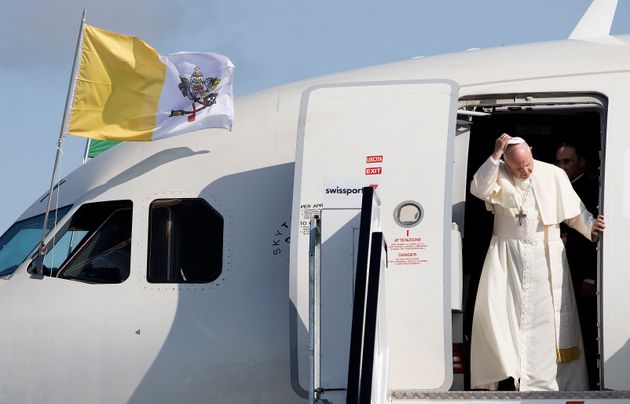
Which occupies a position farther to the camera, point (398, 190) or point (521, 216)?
point (521, 216)

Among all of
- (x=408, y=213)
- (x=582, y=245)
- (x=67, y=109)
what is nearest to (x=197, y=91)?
(x=67, y=109)

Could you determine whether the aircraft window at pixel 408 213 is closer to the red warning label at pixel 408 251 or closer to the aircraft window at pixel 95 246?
the red warning label at pixel 408 251

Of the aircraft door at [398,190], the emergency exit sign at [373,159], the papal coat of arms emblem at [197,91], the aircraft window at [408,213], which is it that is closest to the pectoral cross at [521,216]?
the aircraft door at [398,190]

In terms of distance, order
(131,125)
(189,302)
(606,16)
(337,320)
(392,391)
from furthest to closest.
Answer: (606,16)
(131,125)
(189,302)
(392,391)
(337,320)

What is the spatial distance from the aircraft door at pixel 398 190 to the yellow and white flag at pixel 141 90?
118 cm

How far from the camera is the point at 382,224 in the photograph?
29.1 feet

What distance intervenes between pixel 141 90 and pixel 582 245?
4.22 metres

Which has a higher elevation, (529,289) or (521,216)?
(521,216)

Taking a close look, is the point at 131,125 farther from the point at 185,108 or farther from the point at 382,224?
the point at 382,224

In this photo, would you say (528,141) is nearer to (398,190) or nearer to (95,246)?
(398,190)

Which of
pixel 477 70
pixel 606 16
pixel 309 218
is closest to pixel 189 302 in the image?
pixel 309 218

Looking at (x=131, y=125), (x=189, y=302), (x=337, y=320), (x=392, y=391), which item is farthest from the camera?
(x=131, y=125)

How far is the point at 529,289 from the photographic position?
9.12 m

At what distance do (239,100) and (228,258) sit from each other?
1725 mm
